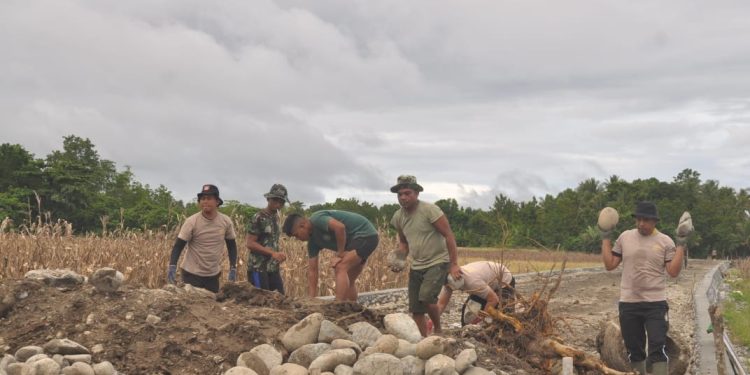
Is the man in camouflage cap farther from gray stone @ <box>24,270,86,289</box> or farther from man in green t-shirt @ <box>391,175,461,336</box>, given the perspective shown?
gray stone @ <box>24,270,86,289</box>

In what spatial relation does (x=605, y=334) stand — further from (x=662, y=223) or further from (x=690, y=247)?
(x=690, y=247)

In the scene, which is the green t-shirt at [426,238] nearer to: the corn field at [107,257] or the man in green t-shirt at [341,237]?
the man in green t-shirt at [341,237]

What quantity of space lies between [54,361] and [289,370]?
1.51m

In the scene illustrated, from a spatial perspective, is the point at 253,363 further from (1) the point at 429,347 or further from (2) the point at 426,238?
(2) the point at 426,238

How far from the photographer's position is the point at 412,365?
16.8ft

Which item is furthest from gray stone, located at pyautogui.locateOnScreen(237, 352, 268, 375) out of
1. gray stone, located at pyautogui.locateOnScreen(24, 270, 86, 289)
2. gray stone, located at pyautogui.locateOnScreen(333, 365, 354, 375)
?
gray stone, located at pyautogui.locateOnScreen(24, 270, 86, 289)

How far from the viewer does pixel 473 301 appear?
7832 millimetres

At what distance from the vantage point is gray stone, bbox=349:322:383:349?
5.57 m

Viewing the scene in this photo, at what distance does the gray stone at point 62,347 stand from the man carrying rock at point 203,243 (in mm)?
2002

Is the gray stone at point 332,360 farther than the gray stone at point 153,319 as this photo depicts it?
No

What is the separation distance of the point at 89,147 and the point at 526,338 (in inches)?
1700

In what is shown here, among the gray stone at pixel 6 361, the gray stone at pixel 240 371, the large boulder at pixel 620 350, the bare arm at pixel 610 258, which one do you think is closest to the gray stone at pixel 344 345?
the gray stone at pixel 240 371

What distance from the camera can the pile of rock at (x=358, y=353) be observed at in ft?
16.4

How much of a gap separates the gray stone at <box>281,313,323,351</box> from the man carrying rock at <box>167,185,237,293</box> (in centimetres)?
214
